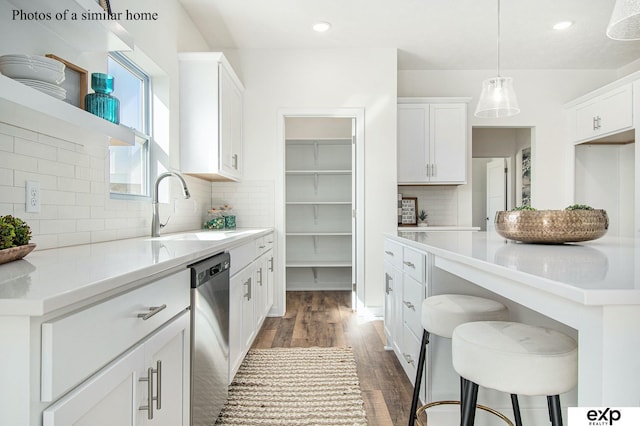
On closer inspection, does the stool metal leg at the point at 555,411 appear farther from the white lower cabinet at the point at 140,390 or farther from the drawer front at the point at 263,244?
the drawer front at the point at 263,244

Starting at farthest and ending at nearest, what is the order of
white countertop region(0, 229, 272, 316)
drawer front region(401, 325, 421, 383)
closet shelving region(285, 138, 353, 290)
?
closet shelving region(285, 138, 353, 290) → drawer front region(401, 325, 421, 383) → white countertop region(0, 229, 272, 316)

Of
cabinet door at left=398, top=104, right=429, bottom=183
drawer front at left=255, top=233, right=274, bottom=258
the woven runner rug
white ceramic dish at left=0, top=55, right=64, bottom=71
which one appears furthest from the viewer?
cabinet door at left=398, top=104, right=429, bottom=183

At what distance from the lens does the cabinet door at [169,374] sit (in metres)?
1.10

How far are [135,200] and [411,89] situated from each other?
3462mm

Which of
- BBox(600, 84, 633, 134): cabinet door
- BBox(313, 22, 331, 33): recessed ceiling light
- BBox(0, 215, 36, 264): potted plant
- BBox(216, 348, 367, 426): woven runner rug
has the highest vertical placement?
BBox(313, 22, 331, 33): recessed ceiling light

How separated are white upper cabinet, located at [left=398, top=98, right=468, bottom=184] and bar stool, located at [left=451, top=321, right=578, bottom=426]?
10.7 feet

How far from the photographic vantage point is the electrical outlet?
1.53 meters

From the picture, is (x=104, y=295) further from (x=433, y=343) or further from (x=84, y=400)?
(x=433, y=343)

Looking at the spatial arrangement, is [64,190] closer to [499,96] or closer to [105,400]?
[105,400]

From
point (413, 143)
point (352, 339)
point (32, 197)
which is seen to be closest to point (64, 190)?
point (32, 197)

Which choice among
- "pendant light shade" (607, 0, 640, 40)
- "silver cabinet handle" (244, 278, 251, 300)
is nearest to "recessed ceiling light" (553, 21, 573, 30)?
"pendant light shade" (607, 0, 640, 40)

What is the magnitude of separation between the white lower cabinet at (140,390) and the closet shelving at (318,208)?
3.91m

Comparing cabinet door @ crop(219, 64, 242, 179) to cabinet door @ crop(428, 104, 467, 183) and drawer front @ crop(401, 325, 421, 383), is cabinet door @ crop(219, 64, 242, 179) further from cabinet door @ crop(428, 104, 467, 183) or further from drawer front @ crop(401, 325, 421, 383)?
cabinet door @ crop(428, 104, 467, 183)

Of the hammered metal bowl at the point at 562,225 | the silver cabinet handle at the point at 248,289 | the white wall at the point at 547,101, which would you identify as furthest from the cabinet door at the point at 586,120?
the silver cabinet handle at the point at 248,289
